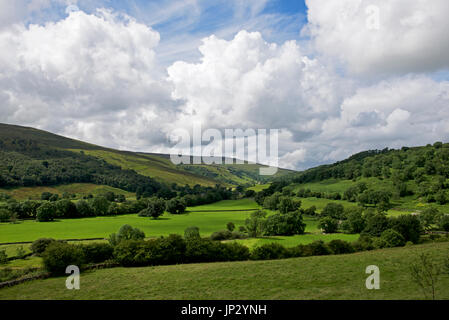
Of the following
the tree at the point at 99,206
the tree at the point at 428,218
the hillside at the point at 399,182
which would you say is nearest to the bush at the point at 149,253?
the tree at the point at 428,218

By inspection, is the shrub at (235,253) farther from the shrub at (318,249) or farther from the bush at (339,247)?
the bush at (339,247)

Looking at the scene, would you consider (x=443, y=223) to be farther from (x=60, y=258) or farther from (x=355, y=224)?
(x=60, y=258)

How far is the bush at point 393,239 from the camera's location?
58875 millimetres

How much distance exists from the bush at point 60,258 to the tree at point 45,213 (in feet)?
232

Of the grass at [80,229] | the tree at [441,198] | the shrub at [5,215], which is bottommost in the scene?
the grass at [80,229]

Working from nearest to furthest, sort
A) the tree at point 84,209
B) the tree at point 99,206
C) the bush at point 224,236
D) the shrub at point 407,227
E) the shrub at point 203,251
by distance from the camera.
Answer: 1. the shrub at point 203,251
2. the shrub at point 407,227
3. the bush at point 224,236
4. the tree at point 84,209
5. the tree at point 99,206

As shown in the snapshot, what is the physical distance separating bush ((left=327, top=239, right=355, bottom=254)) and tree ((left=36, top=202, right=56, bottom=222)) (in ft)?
321

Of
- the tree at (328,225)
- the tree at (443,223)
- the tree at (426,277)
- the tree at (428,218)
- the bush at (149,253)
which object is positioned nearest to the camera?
the tree at (426,277)

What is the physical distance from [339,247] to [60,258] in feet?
162

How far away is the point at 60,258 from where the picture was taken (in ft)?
136

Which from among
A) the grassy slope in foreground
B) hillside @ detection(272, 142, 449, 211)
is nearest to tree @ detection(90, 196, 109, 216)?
the grassy slope in foreground

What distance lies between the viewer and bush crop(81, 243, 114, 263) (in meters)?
47.0
